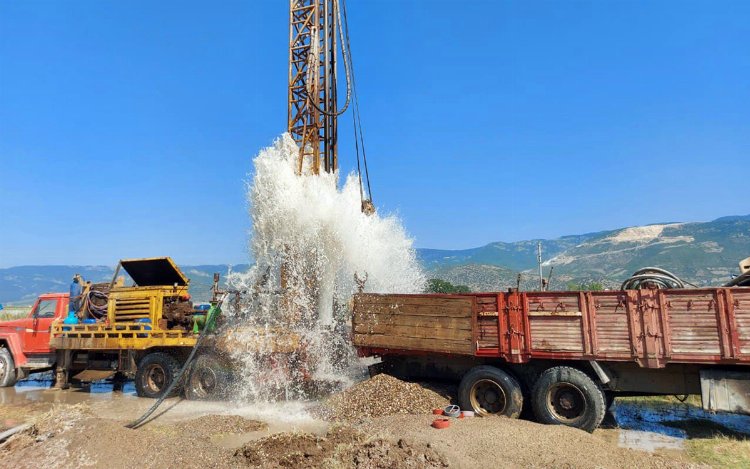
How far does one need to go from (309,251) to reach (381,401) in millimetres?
8849

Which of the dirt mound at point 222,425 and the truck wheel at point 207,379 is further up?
the truck wheel at point 207,379

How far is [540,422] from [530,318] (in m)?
1.80

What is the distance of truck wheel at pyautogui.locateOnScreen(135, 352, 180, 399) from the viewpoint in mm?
12258

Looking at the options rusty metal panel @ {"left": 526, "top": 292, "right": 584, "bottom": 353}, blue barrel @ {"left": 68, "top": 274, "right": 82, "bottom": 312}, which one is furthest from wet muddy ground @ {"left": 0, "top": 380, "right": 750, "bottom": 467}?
blue barrel @ {"left": 68, "top": 274, "right": 82, "bottom": 312}

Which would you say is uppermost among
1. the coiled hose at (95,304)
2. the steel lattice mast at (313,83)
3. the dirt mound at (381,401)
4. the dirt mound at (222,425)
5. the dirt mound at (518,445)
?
the steel lattice mast at (313,83)

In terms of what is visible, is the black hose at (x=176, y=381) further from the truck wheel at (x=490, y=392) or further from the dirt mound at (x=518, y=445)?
the truck wheel at (x=490, y=392)

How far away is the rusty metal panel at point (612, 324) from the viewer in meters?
8.02

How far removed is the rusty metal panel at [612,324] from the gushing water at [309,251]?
272 inches

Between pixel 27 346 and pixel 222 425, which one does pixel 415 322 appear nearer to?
pixel 222 425

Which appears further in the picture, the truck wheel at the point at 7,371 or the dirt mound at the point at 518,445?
the truck wheel at the point at 7,371

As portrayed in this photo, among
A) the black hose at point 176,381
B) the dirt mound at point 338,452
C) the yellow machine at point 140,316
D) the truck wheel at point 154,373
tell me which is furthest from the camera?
the yellow machine at point 140,316

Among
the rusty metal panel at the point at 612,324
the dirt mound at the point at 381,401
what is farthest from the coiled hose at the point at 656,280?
the dirt mound at the point at 381,401

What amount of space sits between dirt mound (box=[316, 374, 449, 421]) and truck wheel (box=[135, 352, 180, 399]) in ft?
15.4

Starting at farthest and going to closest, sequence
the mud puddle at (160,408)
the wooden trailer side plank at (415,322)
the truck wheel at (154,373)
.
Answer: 1. the truck wheel at (154,373)
2. the wooden trailer side plank at (415,322)
3. the mud puddle at (160,408)
